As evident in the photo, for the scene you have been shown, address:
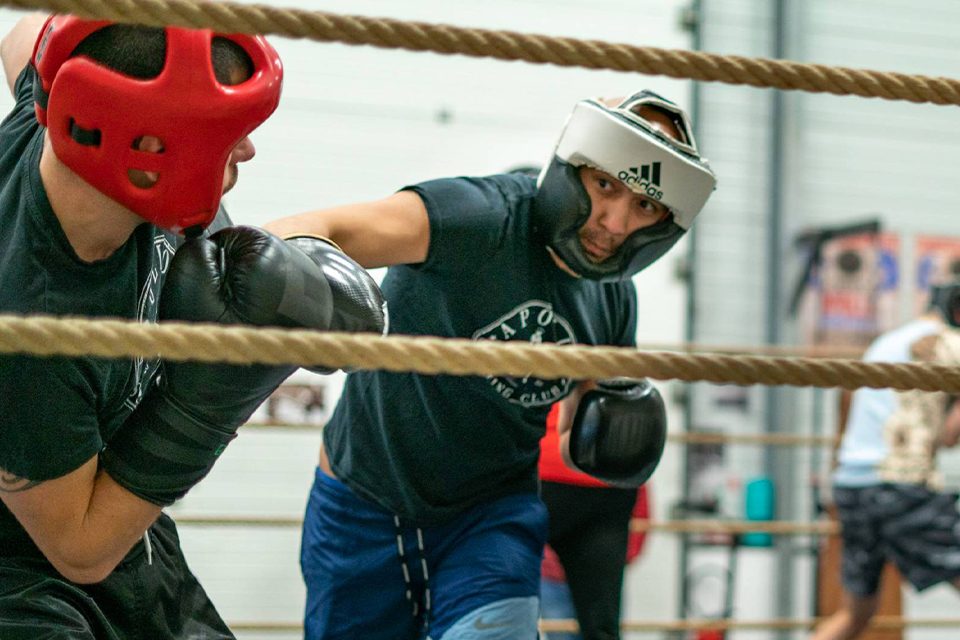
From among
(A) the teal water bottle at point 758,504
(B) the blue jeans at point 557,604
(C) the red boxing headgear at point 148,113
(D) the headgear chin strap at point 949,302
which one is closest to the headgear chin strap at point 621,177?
(C) the red boxing headgear at point 148,113

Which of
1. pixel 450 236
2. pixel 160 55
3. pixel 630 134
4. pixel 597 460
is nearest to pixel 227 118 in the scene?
pixel 160 55

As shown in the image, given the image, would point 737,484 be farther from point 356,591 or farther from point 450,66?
point 356,591

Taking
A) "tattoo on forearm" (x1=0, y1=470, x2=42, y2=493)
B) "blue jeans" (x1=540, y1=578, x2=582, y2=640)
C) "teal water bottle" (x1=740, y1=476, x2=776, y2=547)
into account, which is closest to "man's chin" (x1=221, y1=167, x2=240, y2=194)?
"tattoo on forearm" (x1=0, y1=470, x2=42, y2=493)

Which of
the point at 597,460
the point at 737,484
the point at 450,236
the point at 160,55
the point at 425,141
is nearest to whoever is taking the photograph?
the point at 160,55

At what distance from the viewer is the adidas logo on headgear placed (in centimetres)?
160

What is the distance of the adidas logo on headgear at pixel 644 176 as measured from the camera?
160 cm

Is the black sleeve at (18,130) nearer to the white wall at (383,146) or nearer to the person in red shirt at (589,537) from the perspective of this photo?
the person in red shirt at (589,537)

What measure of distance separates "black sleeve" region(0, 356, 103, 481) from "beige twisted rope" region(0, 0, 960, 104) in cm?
33

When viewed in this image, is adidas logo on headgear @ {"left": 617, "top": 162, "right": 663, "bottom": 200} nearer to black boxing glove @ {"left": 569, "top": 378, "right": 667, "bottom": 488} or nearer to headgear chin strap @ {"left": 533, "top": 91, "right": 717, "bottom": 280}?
headgear chin strap @ {"left": 533, "top": 91, "right": 717, "bottom": 280}

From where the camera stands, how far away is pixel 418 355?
2.86 feet

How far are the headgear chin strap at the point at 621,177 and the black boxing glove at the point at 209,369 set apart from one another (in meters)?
→ 0.63

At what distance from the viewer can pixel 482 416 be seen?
1.67m

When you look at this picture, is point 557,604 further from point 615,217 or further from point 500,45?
point 500,45

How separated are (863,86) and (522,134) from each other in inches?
120
